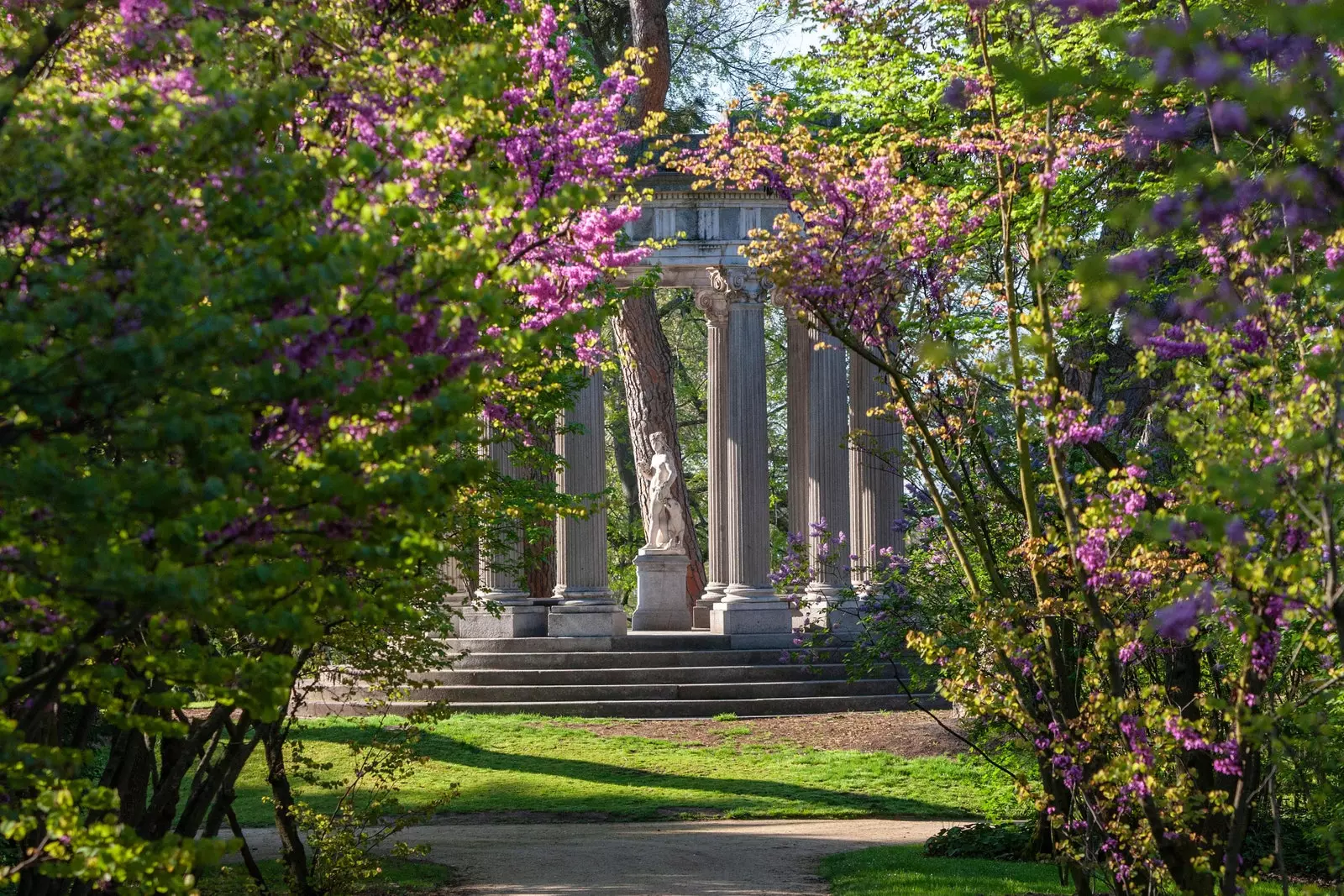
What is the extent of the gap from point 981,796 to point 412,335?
17.4 metres

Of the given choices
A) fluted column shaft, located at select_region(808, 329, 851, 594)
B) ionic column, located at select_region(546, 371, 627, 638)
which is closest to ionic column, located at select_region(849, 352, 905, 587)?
fluted column shaft, located at select_region(808, 329, 851, 594)

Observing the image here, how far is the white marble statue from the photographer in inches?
1403

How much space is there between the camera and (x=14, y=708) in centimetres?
661

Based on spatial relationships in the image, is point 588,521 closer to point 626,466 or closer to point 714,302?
point 714,302

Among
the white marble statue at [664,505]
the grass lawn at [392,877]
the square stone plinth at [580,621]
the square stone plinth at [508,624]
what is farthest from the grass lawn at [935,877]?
the white marble statue at [664,505]

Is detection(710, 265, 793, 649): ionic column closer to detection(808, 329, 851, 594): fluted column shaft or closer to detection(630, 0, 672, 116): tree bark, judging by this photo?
detection(808, 329, 851, 594): fluted column shaft

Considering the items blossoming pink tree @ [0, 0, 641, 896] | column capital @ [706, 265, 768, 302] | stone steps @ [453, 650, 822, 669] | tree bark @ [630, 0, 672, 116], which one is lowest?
stone steps @ [453, 650, 822, 669]

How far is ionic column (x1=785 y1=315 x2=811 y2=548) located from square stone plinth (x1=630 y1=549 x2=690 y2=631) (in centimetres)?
301

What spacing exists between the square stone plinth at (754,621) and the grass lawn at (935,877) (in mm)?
17410

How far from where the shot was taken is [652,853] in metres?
16.8

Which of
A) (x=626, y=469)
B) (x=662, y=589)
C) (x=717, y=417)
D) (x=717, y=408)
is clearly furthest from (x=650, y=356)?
(x=626, y=469)

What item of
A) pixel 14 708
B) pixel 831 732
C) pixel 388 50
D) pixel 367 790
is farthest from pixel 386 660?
pixel 831 732

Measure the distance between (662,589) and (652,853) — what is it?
62.8ft

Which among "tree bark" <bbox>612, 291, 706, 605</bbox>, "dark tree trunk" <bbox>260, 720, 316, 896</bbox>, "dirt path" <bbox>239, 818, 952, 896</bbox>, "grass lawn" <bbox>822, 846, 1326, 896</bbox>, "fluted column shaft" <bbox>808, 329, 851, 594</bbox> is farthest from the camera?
"tree bark" <bbox>612, 291, 706, 605</bbox>
